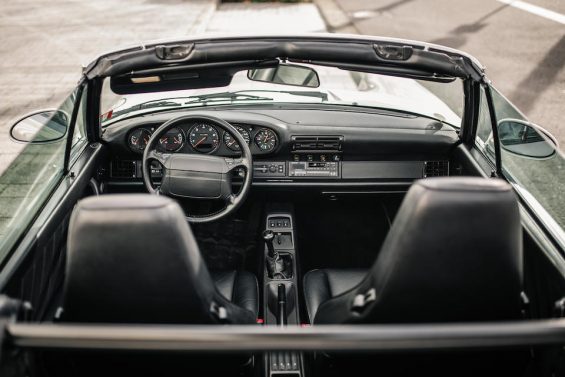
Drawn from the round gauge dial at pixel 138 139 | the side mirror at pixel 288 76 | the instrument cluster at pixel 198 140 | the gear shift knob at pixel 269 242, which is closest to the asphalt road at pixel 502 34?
the side mirror at pixel 288 76

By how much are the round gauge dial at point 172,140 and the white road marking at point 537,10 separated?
11657mm

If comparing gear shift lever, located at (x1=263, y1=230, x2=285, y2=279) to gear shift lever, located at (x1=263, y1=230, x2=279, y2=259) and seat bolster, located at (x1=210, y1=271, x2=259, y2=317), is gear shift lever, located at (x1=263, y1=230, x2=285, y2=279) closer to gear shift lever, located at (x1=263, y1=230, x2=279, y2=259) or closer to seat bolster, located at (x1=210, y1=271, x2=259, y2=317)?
gear shift lever, located at (x1=263, y1=230, x2=279, y2=259)

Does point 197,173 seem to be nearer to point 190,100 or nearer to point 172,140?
point 172,140

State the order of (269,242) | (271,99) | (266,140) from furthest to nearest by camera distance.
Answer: (271,99) → (266,140) → (269,242)

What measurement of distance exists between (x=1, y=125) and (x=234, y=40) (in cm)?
583

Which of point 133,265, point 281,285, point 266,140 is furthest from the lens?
point 266,140

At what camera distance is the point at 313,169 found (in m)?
4.17

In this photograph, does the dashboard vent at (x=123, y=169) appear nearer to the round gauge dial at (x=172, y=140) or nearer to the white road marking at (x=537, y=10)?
the round gauge dial at (x=172, y=140)

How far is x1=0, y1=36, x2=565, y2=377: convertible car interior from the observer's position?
5.65 ft

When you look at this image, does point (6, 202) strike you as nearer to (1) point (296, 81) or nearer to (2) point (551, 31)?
(1) point (296, 81)

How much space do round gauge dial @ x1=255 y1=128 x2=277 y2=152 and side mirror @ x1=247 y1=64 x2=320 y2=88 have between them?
378 mm

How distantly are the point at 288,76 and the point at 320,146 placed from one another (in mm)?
567

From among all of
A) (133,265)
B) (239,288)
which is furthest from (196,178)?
(133,265)

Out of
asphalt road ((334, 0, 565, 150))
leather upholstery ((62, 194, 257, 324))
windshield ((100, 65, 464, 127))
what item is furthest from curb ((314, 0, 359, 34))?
leather upholstery ((62, 194, 257, 324))
